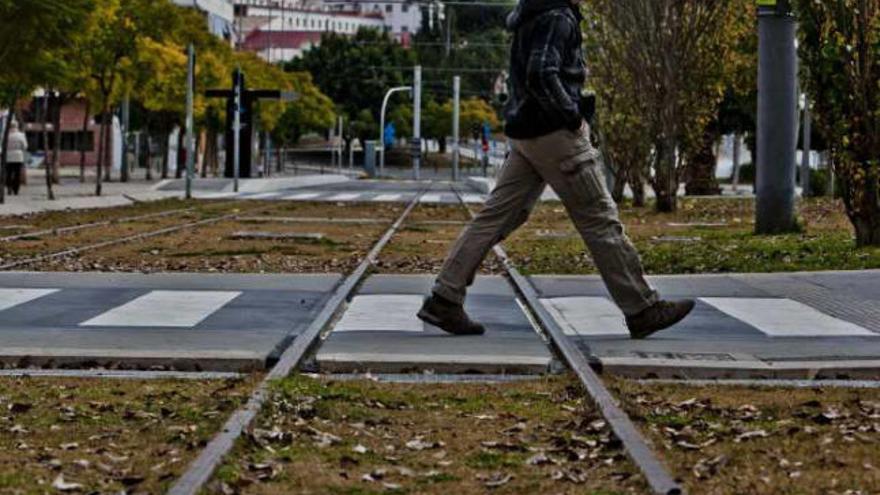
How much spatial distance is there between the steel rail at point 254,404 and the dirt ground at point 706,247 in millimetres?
3634

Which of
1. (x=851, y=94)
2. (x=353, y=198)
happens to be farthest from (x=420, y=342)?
(x=353, y=198)

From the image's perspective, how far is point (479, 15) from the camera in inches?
6486

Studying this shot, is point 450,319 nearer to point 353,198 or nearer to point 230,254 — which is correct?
point 230,254

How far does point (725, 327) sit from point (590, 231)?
1.27 m

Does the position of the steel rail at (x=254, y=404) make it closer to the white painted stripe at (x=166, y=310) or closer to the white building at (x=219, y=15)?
the white painted stripe at (x=166, y=310)

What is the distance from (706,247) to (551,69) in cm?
1005

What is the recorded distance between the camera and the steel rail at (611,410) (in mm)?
5707

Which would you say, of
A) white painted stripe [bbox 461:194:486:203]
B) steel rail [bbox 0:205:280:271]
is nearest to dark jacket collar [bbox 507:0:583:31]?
steel rail [bbox 0:205:280:271]

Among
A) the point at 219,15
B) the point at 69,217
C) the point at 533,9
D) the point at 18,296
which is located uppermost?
the point at 219,15

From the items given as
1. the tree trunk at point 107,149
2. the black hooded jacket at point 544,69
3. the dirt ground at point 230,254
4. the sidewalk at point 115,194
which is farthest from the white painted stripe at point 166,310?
the tree trunk at point 107,149

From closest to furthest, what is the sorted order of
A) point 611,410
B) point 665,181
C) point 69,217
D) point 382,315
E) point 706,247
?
point 611,410 < point 382,315 < point 706,247 < point 69,217 < point 665,181

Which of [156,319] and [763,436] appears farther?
[156,319]

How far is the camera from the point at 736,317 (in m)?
11.4

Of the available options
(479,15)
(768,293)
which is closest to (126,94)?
(768,293)
